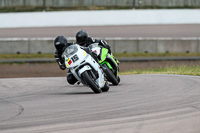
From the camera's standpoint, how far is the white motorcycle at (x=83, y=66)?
9.92 metres

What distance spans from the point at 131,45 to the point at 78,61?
2115 centimetres

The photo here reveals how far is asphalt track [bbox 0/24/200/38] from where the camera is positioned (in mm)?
32500

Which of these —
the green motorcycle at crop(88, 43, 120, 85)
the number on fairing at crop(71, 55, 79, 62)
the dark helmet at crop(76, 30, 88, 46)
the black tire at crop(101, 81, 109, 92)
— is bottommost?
the black tire at crop(101, 81, 109, 92)

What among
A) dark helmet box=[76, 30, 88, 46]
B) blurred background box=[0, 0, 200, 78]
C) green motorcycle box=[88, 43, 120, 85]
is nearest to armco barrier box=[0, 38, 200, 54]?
blurred background box=[0, 0, 200, 78]

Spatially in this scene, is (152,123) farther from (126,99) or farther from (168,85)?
(168,85)

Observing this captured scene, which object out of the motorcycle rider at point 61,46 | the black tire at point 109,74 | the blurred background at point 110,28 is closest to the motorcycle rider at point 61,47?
the motorcycle rider at point 61,46

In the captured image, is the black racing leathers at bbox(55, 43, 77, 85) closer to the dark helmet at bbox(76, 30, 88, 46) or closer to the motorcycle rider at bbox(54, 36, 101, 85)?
the motorcycle rider at bbox(54, 36, 101, 85)

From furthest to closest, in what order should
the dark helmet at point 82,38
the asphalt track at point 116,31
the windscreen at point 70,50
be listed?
the asphalt track at point 116,31 < the dark helmet at point 82,38 < the windscreen at point 70,50

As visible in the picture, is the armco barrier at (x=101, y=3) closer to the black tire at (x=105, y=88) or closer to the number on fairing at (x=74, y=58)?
the black tire at (x=105, y=88)

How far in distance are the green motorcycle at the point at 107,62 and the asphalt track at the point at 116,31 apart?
20442 millimetres

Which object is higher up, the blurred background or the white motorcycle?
the white motorcycle

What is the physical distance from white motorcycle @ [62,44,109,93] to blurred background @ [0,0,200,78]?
1537 cm

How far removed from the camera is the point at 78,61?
9.98 metres

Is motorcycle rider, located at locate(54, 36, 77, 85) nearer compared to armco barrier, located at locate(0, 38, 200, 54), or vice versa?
motorcycle rider, located at locate(54, 36, 77, 85)
